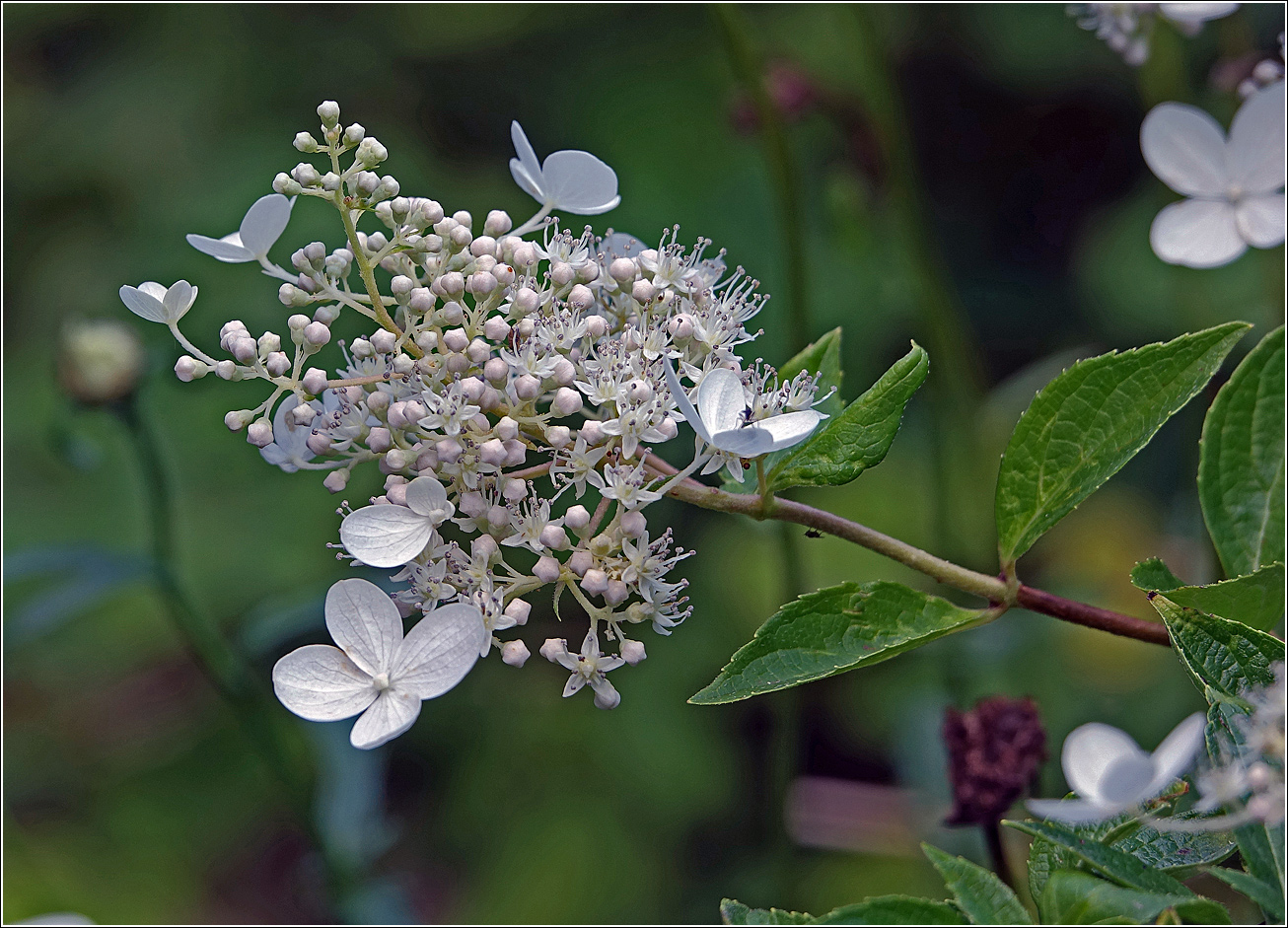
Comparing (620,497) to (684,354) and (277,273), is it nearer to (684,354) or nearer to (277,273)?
(684,354)

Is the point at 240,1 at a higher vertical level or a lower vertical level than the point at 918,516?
higher

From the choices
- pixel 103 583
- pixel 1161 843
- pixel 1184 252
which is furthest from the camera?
pixel 103 583

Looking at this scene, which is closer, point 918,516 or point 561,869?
point 561,869

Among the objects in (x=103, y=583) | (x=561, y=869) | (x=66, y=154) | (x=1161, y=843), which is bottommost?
(x=561, y=869)

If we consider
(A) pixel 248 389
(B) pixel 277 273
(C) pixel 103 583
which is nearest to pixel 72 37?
(A) pixel 248 389

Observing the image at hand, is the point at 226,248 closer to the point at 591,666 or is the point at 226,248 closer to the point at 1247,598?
the point at 591,666

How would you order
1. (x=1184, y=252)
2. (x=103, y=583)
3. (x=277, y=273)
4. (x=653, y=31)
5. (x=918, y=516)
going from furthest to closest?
(x=653, y=31)
(x=918, y=516)
(x=103, y=583)
(x=1184, y=252)
(x=277, y=273)

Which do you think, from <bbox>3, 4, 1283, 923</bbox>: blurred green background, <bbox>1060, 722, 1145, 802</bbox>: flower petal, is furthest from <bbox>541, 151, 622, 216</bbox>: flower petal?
<bbox>3, 4, 1283, 923</bbox>: blurred green background

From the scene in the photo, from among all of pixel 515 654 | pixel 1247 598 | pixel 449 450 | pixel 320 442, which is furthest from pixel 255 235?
pixel 1247 598
